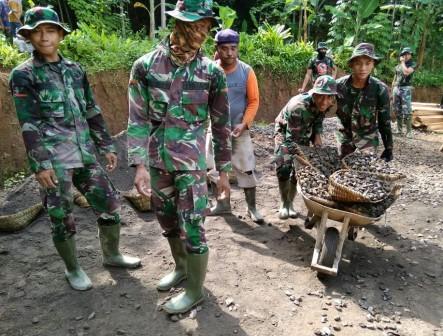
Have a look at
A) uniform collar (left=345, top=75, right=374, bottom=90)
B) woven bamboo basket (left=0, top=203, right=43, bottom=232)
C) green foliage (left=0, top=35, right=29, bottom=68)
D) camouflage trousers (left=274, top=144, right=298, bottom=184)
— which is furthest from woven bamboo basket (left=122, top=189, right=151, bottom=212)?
green foliage (left=0, top=35, right=29, bottom=68)

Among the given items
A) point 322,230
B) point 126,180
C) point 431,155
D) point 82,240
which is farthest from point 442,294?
point 431,155

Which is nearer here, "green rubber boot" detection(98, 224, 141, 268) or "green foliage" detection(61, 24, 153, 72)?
"green rubber boot" detection(98, 224, 141, 268)

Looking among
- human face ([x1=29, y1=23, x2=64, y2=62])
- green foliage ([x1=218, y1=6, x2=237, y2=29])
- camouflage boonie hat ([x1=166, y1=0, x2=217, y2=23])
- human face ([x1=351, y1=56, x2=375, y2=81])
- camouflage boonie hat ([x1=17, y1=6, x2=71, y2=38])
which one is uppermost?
green foliage ([x1=218, y1=6, x2=237, y2=29])

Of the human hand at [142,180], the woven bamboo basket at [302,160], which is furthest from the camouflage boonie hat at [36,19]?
the woven bamboo basket at [302,160]

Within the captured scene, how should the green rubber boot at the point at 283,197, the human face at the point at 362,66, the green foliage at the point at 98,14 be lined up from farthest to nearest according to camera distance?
1. the green foliage at the point at 98,14
2. the green rubber boot at the point at 283,197
3. the human face at the point at 362,66

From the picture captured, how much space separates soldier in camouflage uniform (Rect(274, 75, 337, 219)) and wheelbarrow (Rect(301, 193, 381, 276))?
646 millimetres

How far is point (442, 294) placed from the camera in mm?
3619

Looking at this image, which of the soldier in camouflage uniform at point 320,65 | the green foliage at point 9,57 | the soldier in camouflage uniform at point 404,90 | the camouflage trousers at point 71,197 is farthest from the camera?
the soldier in camouflage uniform at point 404,90

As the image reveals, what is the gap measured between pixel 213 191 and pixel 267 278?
219 cm

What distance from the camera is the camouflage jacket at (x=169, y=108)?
2.75 metres

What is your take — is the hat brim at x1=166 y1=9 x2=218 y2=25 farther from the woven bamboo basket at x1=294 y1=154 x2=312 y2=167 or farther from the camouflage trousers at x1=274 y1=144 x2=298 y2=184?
the camouflage trousers at x1=274 y1=144 x2=298 y2=184

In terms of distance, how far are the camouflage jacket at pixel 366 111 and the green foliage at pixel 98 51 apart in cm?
498

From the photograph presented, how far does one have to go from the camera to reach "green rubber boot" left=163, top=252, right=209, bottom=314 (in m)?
2.95

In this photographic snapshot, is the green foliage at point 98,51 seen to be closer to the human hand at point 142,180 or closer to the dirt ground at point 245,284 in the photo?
the dirt ground at point 245,284
